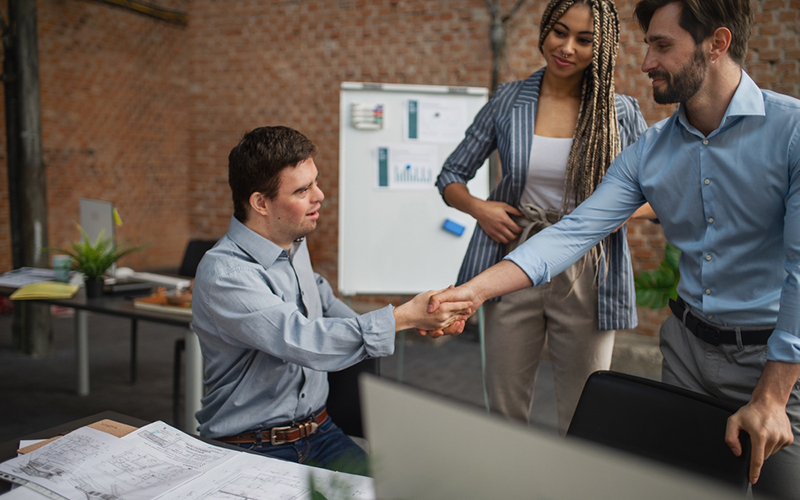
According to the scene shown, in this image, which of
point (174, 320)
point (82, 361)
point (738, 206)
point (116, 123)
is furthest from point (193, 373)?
point (116, 123)

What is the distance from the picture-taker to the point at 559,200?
68.8 inches

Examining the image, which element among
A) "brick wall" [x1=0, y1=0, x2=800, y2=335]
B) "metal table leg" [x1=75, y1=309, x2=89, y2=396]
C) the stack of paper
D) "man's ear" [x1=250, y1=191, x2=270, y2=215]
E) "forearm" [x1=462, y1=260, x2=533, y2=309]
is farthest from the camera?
"brick wall" [x1=0, y1=0, x2=800, y2=335]

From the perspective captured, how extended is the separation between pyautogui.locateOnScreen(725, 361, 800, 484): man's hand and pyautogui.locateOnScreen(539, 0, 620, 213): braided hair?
74 cm

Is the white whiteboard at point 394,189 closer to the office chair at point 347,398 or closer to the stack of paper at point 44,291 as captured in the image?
the stack of paper at point 44,291

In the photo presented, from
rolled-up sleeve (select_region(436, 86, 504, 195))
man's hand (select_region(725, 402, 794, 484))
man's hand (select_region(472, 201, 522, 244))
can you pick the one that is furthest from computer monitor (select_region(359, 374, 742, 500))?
rolled-up sleeve (select_region(436, 86, 504, 195))

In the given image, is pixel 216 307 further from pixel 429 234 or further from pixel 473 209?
pixel 429 234

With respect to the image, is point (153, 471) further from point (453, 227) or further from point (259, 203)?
point (453, 227)

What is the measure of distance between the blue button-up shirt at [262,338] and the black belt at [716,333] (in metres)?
0.67

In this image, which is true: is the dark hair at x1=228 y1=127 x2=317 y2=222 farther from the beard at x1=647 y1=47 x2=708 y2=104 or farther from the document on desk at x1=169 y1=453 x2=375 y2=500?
the beard at x1=647 y1=47 x2=708 y2=104

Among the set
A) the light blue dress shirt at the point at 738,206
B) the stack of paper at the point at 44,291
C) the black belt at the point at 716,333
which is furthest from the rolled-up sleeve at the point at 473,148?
the stack of paper at the point at 44,291

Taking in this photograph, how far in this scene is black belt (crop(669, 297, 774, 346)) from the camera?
1.22 metres

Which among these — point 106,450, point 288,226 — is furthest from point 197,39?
point 106,450

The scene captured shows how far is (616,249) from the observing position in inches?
68.1

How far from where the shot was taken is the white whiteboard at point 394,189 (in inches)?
146
